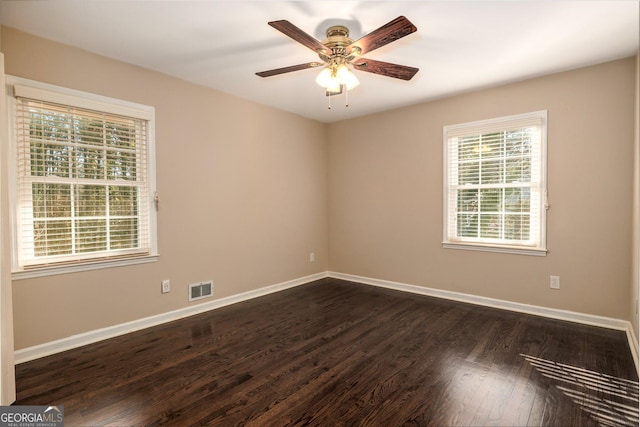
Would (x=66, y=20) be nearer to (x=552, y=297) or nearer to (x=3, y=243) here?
(x=3, y=243)

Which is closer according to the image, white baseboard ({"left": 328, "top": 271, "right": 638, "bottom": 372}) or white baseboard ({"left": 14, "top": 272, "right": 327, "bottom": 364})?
white baseboard ({"left": 14, "top": 272, "right": 327, "bottom": 364})

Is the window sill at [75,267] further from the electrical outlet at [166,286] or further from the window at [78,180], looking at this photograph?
the electrical outlet at [166,286]

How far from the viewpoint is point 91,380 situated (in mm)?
2166


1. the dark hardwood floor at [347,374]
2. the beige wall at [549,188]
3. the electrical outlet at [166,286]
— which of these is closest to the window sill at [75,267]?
the electrical outlet at [166,286]

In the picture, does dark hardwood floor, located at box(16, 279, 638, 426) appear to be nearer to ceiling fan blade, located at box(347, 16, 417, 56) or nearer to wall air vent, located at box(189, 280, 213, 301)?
wall air vent, located at box(189, 280, 213, 301)

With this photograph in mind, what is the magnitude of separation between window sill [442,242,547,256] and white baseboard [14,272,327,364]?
7.93ft

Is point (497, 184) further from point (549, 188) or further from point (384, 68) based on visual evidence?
A: point (384, 68)

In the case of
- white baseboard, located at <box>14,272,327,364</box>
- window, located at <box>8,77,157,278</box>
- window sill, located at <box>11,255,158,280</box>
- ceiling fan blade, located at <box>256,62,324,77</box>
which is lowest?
white baseboard, located at <box>14,272,327,364</box>

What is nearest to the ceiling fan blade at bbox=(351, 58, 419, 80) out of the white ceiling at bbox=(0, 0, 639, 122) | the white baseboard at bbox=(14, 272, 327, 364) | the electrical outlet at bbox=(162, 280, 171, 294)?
the white ceiling at bbox=(0, 0, 639, 122)

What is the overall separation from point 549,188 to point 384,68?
220 cm

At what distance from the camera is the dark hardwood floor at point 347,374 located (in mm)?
1816

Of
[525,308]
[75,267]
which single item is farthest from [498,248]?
[75,267]

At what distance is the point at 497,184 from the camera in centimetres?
361

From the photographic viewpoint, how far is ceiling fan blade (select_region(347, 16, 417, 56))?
1877 millimetres
